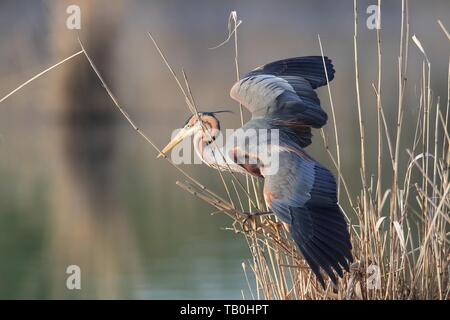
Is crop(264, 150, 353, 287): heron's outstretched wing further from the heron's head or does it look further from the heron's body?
the heron's head

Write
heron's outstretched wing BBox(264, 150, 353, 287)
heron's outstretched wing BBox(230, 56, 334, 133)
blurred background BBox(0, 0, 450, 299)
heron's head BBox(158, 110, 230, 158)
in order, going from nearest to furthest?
heron's outstretched wing BBox(264, 150, 353, 287), heron's outstretched wing BBox(230, 56, 334, 133), heron's head BBox(158, 110, 230, 158), blurred background BBox(0, 0, 450, 299)

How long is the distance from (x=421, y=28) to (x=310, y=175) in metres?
11.7

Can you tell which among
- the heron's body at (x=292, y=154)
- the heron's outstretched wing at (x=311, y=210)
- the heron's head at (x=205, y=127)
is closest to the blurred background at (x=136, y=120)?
the heron's head at (x=205, y=127)

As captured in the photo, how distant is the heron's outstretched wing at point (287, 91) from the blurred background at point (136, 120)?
274 cm

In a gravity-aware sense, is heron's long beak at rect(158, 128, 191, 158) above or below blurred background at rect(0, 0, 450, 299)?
below

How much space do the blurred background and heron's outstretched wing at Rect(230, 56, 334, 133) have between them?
2745 millimetres

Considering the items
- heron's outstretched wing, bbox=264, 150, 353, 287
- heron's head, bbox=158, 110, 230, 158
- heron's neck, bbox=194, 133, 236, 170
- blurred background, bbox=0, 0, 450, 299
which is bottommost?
heron's outstretched wing, bbox=264, 150, 353, 287

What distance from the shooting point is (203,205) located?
947cm

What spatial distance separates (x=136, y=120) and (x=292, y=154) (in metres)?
8.67

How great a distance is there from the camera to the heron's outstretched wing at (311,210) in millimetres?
3508

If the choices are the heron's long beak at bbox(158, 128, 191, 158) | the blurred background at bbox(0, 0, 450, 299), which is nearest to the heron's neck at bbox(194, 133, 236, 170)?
the heron's long beak at bbox(158, 128, 191, 158)

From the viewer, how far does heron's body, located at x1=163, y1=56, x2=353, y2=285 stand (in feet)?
11.6

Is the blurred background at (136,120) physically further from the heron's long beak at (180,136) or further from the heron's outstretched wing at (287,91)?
the heron's outstretched wing at (287,91)
